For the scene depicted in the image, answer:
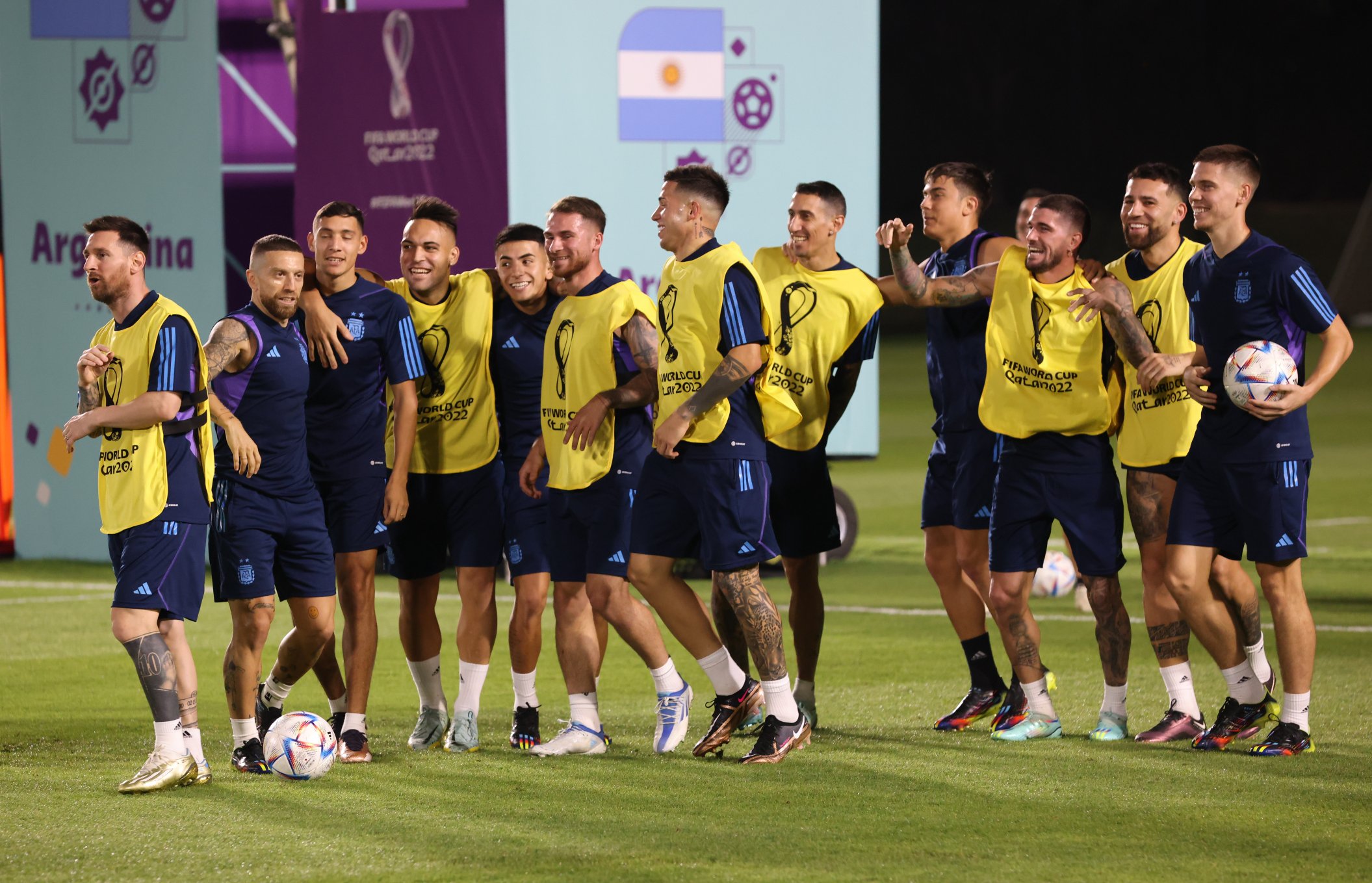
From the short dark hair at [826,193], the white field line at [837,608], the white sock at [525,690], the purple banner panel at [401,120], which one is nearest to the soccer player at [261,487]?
the white sock at [525,690]

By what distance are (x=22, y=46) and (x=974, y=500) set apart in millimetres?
10112

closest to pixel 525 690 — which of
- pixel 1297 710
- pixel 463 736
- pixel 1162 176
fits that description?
pixel 463 736

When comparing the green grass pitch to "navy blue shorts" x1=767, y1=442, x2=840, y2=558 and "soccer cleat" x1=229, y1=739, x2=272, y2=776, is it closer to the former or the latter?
"soccer cleat" x1=229, y1=739, x2=272, y2=776

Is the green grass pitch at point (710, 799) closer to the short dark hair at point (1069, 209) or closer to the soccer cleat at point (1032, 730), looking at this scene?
the soccer cleat at point (1032, 730)

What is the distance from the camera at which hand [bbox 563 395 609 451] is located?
6613 millimetres

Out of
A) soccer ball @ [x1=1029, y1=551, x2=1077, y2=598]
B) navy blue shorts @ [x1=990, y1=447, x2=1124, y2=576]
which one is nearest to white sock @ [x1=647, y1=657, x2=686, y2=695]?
navy blue shorts @ [x1=990, y1=447, x2=1124, y2=576]

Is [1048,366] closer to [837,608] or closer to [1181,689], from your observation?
[1181,689]

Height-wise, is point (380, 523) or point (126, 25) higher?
point (126, 25)

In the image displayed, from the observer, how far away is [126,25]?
1423 cm

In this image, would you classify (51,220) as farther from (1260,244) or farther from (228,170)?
(1260,244)

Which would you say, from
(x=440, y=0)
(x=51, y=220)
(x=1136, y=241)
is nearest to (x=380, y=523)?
(x=1136, y=241)

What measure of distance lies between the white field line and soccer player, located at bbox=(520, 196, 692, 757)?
10.4ft

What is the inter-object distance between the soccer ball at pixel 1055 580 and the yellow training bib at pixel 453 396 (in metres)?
5.72

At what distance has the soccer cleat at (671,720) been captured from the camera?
6.79m
